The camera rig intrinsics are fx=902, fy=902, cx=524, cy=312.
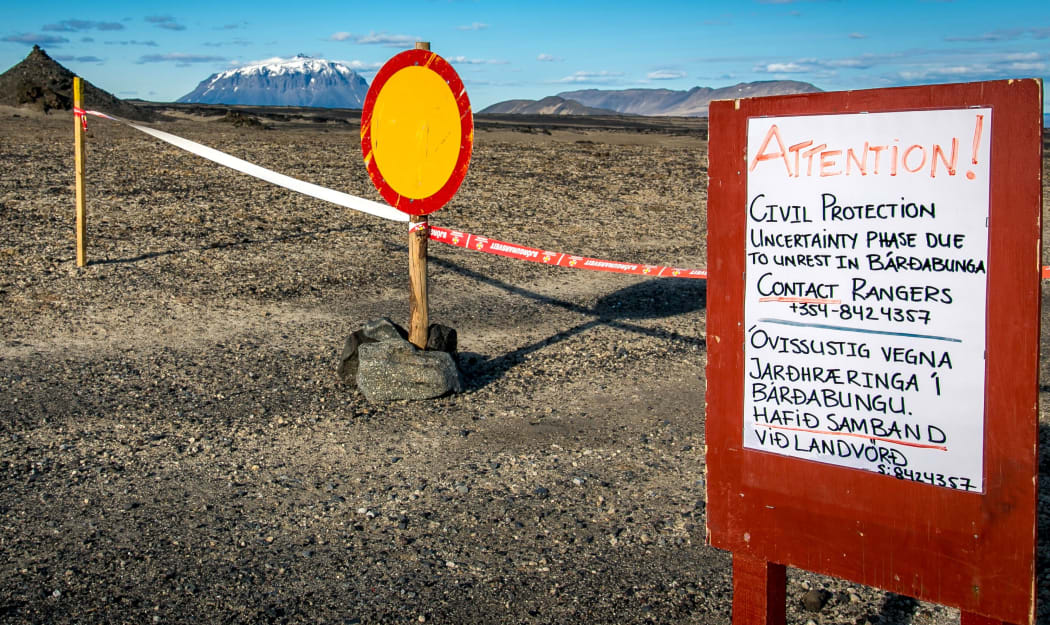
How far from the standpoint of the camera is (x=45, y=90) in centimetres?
3628

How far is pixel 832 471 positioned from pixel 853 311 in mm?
467

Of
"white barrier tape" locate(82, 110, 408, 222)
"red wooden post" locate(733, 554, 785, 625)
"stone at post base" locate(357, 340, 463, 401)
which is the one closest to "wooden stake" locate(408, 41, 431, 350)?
"stone at post base" locate(357, 340, 463, 401)

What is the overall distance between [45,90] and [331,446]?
37.6 m

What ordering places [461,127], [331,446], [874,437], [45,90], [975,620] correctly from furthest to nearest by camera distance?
[45,90] < [461,127] < [331,446] < [874,437] < [975,620]

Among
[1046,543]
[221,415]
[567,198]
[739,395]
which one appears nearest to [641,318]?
[221,415]

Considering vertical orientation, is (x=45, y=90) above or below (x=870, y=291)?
above

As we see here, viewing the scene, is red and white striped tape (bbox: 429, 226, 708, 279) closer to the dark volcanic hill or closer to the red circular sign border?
the red circular sign border

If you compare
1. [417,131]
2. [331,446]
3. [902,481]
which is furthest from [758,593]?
[417,131]

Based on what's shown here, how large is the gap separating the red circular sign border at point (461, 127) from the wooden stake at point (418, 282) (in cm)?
14

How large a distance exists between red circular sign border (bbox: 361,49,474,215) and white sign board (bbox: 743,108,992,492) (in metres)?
3.06

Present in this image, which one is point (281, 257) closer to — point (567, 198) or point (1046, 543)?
point (567, 198)

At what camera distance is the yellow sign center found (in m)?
5.52

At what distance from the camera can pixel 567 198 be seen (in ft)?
47.4

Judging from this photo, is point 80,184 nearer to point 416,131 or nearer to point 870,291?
point 416,131
